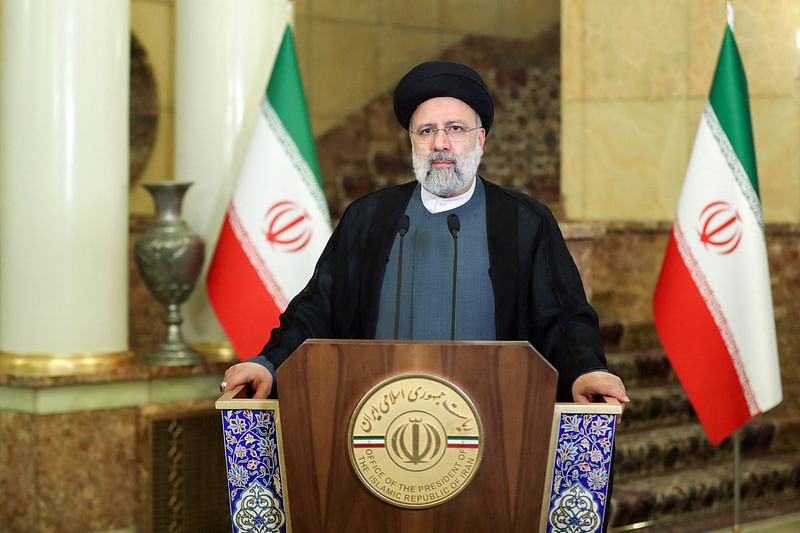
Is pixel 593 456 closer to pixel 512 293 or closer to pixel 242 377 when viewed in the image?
pixel 512 293

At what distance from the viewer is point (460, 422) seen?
198 cm

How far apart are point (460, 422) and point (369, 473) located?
21 cm

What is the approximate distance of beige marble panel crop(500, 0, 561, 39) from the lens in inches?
387

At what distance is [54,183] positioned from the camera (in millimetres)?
4188

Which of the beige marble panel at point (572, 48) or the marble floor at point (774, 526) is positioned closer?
the marble floor at point (774, 526)

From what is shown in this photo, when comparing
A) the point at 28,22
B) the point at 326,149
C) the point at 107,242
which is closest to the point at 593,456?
the point at 107,242

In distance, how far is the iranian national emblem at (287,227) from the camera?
4.14 metres

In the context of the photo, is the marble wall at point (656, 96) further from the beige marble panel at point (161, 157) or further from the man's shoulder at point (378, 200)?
the man's shoulder at point (378, 200)

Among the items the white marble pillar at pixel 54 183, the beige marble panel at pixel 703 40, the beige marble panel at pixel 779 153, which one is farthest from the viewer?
the beige marble panel at pixel 703 40

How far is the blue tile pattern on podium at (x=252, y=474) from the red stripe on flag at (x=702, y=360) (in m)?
2.49

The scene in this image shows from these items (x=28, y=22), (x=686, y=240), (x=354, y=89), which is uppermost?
(x=354, y=89)

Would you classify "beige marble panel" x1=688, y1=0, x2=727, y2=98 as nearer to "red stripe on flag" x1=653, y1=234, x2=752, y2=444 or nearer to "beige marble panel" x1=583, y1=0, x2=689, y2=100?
"beige marble panel" x1=583, y1=0, x2=689, y2=100

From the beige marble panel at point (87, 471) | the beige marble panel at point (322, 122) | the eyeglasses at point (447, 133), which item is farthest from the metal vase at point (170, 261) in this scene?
the beige marble panel at point (322, 122)

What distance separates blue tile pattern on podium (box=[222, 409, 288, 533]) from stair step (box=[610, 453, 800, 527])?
116 inches
